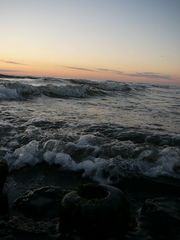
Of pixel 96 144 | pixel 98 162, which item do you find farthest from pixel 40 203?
pixel 96 144

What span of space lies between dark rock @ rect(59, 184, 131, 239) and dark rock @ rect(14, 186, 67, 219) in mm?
467

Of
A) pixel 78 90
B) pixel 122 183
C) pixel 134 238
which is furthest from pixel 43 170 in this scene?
pixel 78 90

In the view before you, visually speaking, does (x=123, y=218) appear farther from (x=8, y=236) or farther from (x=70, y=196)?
(x=8, y=236)

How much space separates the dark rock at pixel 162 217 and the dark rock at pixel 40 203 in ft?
3.75

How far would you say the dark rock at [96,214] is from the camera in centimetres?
367

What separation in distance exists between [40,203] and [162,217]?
158 centimetres

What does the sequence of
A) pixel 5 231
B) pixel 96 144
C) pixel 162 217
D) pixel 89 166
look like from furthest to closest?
1. pixel 96 144
2. pixel 89 166
3. pixel 162 217
4. pixel 5 231

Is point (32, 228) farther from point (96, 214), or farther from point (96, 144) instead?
point (96, 144)

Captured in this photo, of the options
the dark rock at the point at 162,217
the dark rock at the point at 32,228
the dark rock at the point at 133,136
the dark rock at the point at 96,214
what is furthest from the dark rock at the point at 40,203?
the dark rock at the point at 133,136

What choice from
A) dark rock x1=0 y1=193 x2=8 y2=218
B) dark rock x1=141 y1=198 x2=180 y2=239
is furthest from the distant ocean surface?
dark rock x1=0 y1=193 x2=8 y2=218

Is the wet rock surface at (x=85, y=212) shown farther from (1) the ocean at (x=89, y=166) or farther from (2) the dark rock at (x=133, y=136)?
(2) the dark rock at (x=133, y=136)

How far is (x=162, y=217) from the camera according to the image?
14.1 ft

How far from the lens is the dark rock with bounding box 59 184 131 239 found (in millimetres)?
3670

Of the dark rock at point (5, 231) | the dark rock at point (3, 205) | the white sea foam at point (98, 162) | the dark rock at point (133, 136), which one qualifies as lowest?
the dark rock at point (5, 231)
